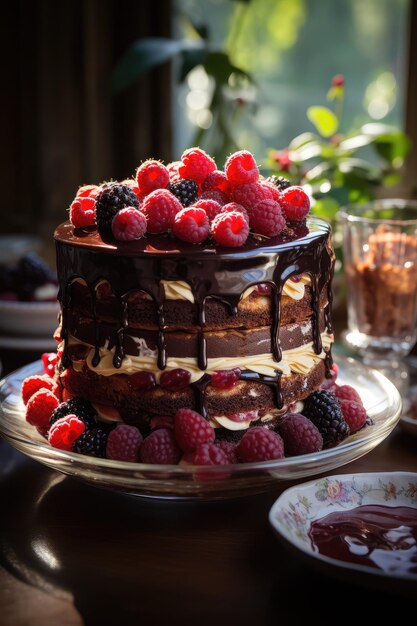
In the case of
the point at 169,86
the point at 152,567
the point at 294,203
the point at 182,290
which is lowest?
the point at 152,567

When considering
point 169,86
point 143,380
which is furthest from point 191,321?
point 169,86

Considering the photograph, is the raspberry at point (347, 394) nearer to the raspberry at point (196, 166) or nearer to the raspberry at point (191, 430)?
the raspberry at point (191, 430)

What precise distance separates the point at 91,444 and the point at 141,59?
2030 millimetres

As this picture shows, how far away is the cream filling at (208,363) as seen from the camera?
1303 mm

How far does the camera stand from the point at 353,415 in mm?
1423

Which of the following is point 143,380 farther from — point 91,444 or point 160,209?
point 160,209

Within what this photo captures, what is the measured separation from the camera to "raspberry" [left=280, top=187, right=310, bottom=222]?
4.63ft

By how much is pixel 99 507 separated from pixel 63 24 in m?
3.00

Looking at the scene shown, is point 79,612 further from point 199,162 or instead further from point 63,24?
point 63,24

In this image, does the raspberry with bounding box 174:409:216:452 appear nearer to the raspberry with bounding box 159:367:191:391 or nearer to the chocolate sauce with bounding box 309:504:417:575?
the raspberry with bounding box 159:367:191:391

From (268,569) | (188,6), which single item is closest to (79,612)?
(268,569)

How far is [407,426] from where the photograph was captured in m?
1.56

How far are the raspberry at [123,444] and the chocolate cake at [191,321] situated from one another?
5 centimetres

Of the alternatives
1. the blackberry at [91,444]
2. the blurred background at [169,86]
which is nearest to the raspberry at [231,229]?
the blackberry at [91,444]
